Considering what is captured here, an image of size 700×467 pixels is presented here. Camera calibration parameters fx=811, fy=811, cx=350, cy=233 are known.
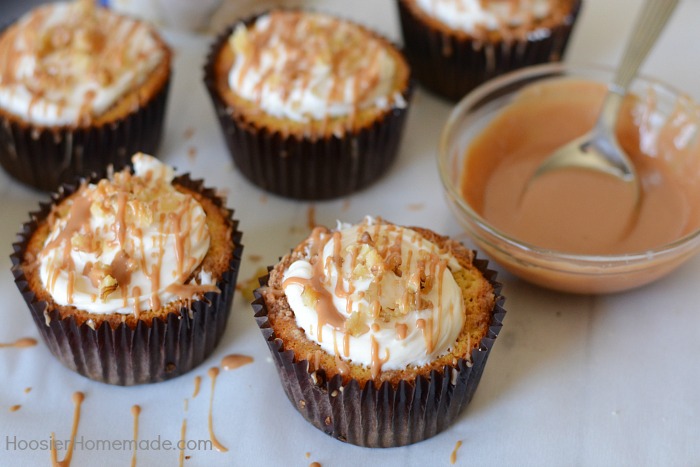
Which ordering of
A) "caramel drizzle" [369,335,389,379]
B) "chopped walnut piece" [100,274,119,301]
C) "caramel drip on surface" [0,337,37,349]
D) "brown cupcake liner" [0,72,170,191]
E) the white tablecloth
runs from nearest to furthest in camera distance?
1. "caramel drizzle" [369,335,389,379]
2. "chopped walnut piece" [100,274,119,301]
3. the white tablecloth
4. "caramel drip on surface" [0,337,37,349]
5. "brown cupcake liner" [0,72,170,191]

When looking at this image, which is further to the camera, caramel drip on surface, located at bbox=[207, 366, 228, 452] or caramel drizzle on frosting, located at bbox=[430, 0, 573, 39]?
caramel drizzle on frosting, located at bbox=[430, 0, 573, 39]

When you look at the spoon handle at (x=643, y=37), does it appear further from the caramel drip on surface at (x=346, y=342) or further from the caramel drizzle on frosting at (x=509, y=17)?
the caramel drip on surface at (x=346, y=342)

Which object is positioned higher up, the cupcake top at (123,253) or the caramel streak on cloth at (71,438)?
the cupcake top at (123,253)

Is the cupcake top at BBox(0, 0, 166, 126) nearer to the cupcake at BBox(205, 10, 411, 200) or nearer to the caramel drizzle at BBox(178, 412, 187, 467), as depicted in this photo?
the cupcake at BBox(205, 10, 411, 200)

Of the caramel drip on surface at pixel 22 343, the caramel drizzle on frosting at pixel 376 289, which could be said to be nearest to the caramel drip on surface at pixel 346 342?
the caramel drizzle on frosting at pixel 376 289

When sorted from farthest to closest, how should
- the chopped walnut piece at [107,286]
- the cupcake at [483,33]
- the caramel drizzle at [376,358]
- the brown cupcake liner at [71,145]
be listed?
1. the cupcake at [483,33]
2. the brown cupcake liner at [71,145]
3. the chopped walnut piece at [107,286]
4. the caramel drizzle at [376,358]

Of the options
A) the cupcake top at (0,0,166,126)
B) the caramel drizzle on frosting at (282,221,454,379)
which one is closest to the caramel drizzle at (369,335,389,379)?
the caramel drizzle on frosting at (282,221,454,379)

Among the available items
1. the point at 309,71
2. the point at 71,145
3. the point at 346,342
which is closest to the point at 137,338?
the point at 346,342
